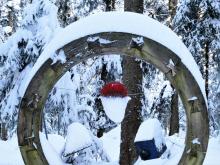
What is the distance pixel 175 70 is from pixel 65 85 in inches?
347

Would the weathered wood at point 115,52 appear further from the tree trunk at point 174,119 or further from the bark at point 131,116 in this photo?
the tree trunk at point 174,119

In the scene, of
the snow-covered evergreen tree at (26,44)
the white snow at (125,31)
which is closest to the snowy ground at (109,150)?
the white snow at (125,31)

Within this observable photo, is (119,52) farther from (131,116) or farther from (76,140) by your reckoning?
(131,116)

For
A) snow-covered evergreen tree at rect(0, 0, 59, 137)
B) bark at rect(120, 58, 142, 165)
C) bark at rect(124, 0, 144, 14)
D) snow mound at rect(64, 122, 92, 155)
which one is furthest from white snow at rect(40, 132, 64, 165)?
snow-covered evergreen tree at rect(0, 0, 59, 137)

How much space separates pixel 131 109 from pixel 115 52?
13.5 ft

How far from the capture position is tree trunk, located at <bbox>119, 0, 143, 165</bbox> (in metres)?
8.17

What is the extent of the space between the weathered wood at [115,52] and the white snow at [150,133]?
857 millimetres

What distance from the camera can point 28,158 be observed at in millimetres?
4383

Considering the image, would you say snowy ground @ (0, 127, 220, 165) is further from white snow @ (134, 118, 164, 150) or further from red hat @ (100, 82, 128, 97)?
red hat @ (100, 82, 128, 97)

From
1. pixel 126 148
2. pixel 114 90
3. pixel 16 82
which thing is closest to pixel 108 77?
pixel 16 82

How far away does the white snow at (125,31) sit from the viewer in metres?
4.28

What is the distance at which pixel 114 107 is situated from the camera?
194 inches

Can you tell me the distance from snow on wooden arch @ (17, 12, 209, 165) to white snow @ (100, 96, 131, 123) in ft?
2.42

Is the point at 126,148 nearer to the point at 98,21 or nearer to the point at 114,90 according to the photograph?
the point at 114,90
